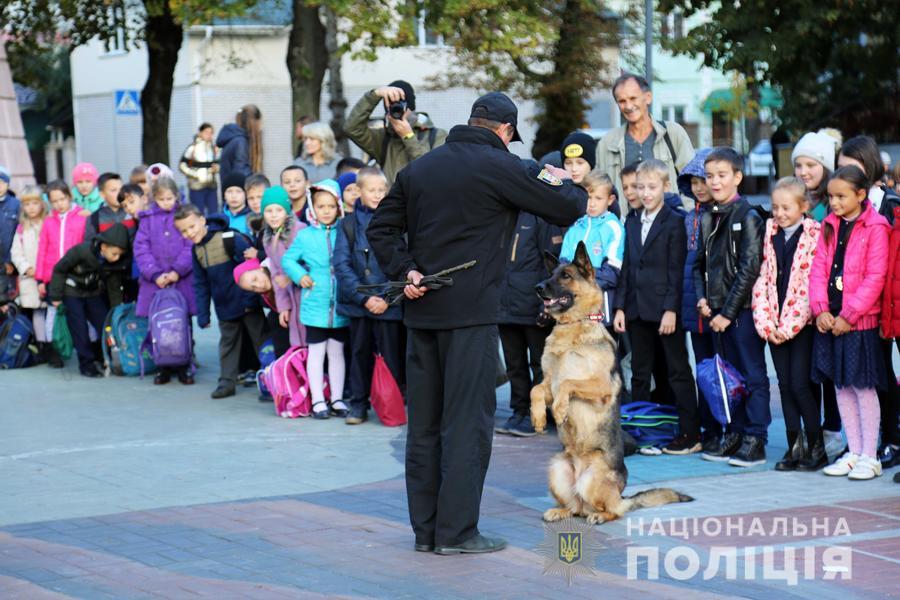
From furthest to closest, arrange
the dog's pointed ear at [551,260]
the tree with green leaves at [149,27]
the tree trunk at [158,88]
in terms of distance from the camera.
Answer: the tree trunk at [158,88], the tree with green leaves at [149,27], the dog's pointed ear at [551,260]

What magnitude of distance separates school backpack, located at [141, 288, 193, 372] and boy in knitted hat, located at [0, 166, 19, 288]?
2.33 metres

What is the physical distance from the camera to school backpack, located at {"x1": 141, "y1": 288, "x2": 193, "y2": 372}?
42.0ft

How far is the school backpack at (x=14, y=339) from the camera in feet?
47.3

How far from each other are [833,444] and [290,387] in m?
4.30

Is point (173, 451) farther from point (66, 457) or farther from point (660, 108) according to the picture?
point (660, 108)

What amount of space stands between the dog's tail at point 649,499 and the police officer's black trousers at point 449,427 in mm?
969

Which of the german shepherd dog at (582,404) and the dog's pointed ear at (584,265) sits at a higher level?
the dog's pointed ear at (584,265)

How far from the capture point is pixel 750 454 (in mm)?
9023

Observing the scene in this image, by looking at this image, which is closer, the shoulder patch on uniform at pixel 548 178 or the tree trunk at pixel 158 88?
the shoulder patch on uniform at pixel 548 178

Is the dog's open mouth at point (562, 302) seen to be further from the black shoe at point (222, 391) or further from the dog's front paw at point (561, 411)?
the black shoe at point (222, 391)

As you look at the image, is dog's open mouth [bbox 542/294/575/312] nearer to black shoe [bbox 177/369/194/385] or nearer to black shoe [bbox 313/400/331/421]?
black shoe [bbox 313/400/331/421]

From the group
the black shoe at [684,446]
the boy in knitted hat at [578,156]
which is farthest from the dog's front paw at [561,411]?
the boy in knitted hat at [578,156]

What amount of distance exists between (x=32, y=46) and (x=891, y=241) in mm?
23240

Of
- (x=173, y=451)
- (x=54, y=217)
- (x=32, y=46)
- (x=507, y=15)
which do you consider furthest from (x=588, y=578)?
(x=32, y=46)
